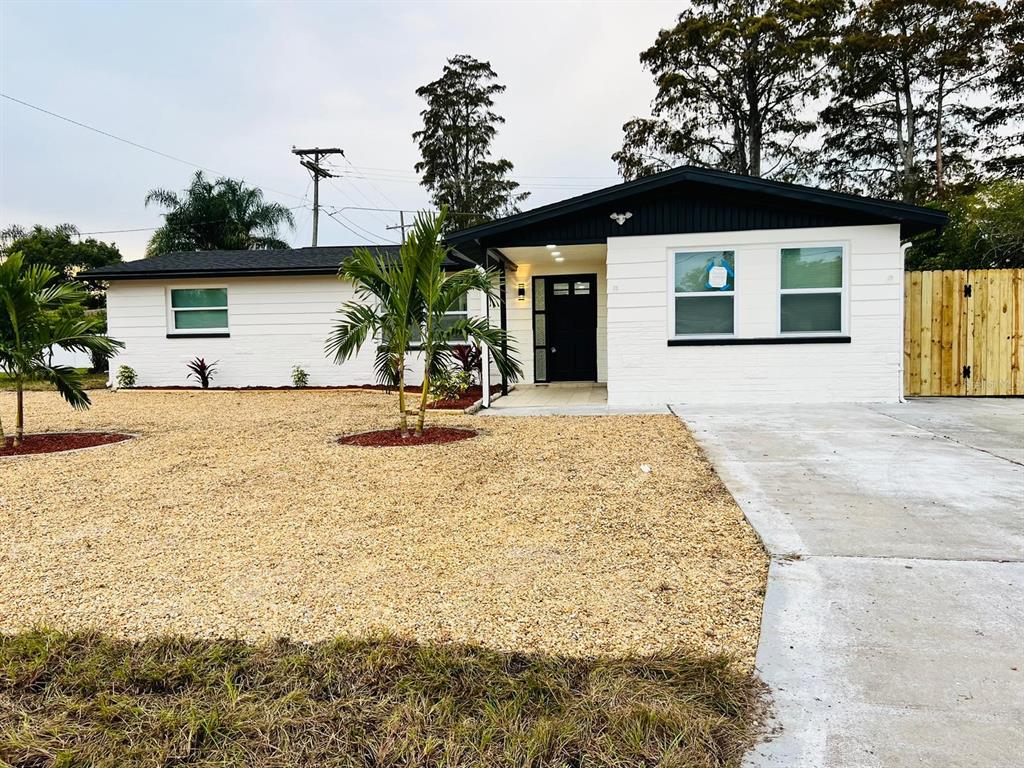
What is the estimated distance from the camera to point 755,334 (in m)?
9.14

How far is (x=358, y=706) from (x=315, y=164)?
27.8 metres

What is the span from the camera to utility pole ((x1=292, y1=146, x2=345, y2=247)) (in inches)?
1049

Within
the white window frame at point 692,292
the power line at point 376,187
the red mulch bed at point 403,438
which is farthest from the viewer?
the power line at point 376,187

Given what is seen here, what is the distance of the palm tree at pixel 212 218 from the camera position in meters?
23.3

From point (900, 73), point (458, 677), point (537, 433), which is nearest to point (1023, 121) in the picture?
point (900, 73)

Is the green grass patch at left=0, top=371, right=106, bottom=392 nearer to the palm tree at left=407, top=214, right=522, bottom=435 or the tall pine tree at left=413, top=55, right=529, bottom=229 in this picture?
the palm tree at left=407, top=214, right=522, bottom=435

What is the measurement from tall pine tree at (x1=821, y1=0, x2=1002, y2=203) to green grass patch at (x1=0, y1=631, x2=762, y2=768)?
2198cm

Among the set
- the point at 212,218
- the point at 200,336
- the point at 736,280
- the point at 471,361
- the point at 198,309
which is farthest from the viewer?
the point at 212,218

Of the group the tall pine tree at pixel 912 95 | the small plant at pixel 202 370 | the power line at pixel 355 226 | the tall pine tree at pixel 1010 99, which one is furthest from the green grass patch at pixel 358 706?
the power line at pixel 355 226

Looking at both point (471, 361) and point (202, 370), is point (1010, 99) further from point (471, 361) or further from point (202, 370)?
point (202, 370)

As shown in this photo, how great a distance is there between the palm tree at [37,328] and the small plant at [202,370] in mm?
5941

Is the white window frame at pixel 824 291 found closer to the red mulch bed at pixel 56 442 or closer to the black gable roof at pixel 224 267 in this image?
the black gable roof at pixel 224 267

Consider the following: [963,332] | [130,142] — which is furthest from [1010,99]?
[130,142]

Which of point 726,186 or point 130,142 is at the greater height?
point 130,142
